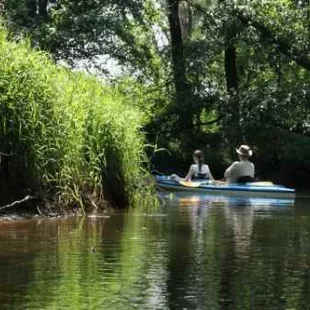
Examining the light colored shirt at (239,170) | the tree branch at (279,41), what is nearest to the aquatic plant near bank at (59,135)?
the light colored shirt at (239,170)

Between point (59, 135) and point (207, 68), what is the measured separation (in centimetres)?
1984

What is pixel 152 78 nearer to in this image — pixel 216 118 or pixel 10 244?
pixel 216 118

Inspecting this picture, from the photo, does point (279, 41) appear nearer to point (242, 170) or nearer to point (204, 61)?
point (204, 61)

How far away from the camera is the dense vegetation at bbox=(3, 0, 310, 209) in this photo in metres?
26.6

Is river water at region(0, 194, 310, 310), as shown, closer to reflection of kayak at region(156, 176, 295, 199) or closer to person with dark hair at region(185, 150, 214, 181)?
reflection of kayak at region(156, 176, 295, 199)

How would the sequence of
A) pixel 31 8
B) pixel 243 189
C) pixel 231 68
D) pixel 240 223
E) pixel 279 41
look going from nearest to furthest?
1. pixel 240 223
2. pixel 243 189
3. pixel 31 8
4. pixel 279 41
5. pixel 231 68

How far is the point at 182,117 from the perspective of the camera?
30.5 meters

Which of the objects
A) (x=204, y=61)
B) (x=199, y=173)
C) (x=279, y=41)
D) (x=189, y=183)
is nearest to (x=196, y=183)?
(x=189, y=183)

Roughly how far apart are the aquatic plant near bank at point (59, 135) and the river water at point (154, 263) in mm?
687

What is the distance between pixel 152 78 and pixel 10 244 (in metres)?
23.9

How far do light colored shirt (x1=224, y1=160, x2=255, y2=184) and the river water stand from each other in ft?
24.6

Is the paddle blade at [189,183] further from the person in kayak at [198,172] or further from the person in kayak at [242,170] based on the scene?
the person in kayak at [242,170]

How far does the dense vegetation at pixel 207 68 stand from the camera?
26562 millimetres

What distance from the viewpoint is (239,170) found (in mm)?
19781
